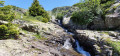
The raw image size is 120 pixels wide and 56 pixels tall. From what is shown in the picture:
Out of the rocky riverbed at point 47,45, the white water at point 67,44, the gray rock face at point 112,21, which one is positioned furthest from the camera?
the gray rock face at point 112,21

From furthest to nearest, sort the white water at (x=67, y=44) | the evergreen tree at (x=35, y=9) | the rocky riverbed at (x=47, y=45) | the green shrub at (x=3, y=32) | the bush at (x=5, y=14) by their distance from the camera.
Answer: the evergreen tree at (x=35, y=9), the white water at (x=67, y=44), the bush at (x=5, y=14), the green shrub at (x=3, y=32), the rocky riverbed at (x=47, y=45)

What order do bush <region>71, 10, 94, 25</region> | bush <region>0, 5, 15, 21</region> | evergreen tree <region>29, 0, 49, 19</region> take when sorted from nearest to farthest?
bush <region>0, 5, 15, 21</region>, bush <region>71, 10, 94, 25</region>, evergreen tree <region>29, 0, 49, 19</region>

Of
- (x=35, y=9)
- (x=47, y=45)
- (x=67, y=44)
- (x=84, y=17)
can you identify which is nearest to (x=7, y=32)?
(x=47, y=45)

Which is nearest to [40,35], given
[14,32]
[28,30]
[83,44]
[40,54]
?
[28,30]

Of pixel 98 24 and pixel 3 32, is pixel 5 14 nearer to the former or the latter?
pixel 3 32

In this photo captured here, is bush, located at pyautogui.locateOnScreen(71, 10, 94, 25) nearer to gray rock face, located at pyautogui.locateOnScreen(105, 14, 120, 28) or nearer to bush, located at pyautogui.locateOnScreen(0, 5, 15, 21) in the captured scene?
gray rock face, located at pyautogui.locateOnScreen(105, 14, 120, 28)

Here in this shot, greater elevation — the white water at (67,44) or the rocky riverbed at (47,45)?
the rocky riverbed at (47,45)

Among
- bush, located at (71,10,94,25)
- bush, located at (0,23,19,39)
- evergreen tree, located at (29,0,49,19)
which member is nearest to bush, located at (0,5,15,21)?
bush, located at (0,23,19,39)

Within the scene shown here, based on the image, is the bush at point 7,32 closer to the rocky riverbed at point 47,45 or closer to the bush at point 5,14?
the rocky riverbed at point 47,45

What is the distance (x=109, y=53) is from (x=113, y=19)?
372 inches

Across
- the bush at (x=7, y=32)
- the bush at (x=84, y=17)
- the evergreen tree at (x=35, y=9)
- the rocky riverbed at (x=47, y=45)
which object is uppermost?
the evergreen tree at (x=35, y=9)

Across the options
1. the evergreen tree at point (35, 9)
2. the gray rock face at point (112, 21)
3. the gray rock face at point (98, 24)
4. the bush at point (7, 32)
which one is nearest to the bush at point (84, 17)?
the gray rock face at point (98, 24)

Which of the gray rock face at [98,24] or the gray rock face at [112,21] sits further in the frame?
the gray rock face at [98,24]

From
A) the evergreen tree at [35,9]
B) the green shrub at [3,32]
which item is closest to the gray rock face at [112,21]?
the green shrub at [3,32]
